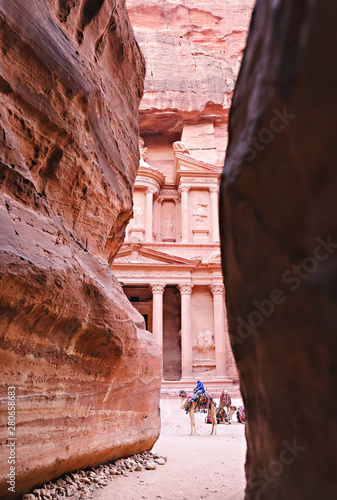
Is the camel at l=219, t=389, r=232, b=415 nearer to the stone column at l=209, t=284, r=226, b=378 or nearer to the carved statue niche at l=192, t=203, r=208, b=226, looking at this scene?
the stone column at l=209, t=284, r=226, b=378

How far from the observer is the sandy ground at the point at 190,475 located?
167 inches

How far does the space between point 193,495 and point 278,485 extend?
159 inches

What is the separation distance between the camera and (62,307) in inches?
127

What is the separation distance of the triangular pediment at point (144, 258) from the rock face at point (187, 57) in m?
15.2

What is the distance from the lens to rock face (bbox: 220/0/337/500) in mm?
743

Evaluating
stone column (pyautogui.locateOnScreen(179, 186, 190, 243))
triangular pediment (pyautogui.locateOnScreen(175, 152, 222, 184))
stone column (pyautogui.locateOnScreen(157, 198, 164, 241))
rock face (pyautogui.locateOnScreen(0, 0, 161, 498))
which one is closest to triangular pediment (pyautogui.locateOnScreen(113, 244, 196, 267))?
stone column (pyautogui.locateOnScreen(179, 186, 190, 243))

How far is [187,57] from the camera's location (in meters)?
36.6

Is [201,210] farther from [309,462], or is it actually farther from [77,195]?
[309,462]

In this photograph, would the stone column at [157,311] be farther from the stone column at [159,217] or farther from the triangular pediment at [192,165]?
the triangular pediment at [192,165]

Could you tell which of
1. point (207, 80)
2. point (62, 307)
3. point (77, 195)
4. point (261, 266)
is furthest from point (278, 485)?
point (207, 80)

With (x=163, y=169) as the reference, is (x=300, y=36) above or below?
below

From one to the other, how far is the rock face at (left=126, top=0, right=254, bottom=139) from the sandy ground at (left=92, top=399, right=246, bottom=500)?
3004 centimetres

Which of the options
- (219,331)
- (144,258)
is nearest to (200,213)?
(144,258)

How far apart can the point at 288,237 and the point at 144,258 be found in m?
23.7
